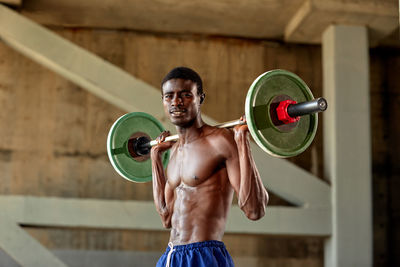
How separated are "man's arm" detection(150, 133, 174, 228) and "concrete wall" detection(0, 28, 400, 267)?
4.62 metres

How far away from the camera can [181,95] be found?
300cm

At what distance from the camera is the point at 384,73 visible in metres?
9.02

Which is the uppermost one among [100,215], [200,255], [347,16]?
[347,16]

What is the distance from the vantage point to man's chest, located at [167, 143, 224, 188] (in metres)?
2.96

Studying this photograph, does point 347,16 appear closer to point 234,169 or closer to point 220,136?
point 220,136

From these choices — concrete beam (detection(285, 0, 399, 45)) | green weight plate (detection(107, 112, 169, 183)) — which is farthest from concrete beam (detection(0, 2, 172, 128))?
green weight plate (detection(107, 112, 169, 183))

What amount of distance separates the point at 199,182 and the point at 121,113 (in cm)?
547

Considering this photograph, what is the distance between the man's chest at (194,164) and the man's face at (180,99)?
0.58ft

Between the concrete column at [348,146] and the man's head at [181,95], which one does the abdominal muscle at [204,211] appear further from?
the concrete column at [348,146]

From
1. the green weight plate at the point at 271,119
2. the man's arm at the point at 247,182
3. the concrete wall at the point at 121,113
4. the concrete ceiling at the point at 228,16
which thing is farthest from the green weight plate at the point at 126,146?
the concrete wall at the point at 121,113

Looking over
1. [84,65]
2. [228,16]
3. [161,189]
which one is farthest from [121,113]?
[161,189]

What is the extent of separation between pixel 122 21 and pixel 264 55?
2.27 meters

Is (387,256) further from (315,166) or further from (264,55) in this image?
(264,55)

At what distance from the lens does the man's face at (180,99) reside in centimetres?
299
